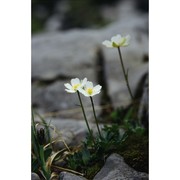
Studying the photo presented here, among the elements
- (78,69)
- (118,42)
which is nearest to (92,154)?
(118,42)

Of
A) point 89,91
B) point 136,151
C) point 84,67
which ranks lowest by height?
point 84,67

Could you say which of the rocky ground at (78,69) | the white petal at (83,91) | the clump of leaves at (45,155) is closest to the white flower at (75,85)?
the white petal at (83,91)

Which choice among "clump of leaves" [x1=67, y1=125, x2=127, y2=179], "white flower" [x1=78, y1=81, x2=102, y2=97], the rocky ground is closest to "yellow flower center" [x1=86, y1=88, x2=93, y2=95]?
"white flower" [x1=78, y1=81, x2=102, y2=97]

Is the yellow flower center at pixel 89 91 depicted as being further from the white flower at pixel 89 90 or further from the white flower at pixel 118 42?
the white flower at pixel 118 42

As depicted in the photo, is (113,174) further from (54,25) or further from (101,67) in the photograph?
(54,25)

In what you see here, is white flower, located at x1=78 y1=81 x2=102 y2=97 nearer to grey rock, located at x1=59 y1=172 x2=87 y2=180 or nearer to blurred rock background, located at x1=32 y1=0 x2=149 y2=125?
grey rock, located at x1=59 y1=172 x2=87 y2=180

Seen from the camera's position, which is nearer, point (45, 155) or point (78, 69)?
point (45, 155)

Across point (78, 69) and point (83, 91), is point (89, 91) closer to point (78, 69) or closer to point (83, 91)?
point (83, 91)
